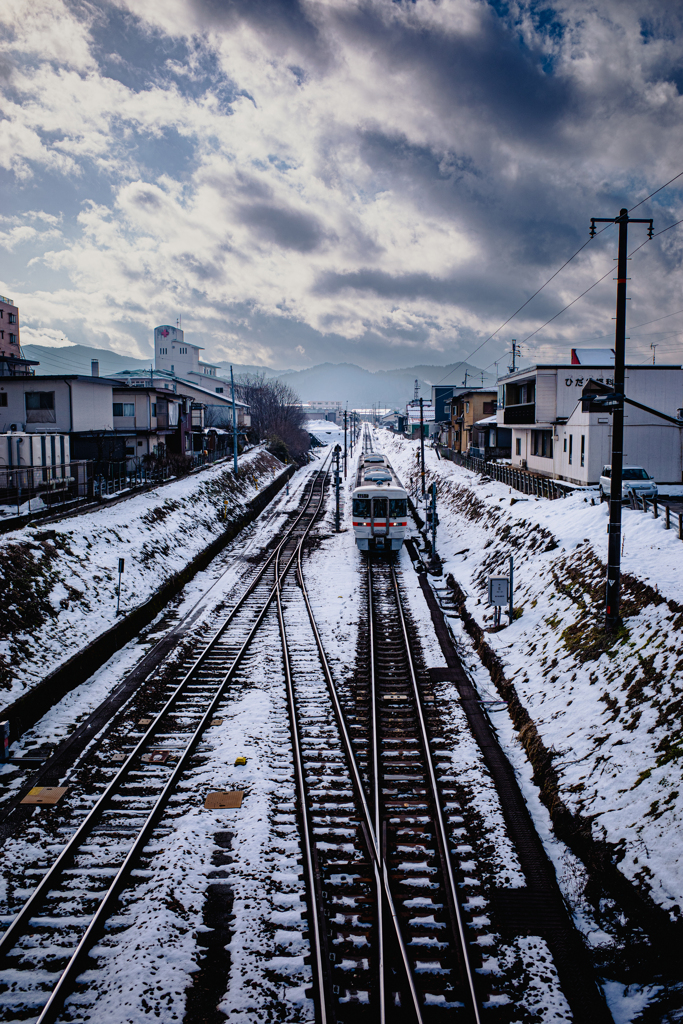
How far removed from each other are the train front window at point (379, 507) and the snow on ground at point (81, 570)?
7.89 meters

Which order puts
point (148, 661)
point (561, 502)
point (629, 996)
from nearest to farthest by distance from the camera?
point (629, 996), point (148, 661), point (561, 502)

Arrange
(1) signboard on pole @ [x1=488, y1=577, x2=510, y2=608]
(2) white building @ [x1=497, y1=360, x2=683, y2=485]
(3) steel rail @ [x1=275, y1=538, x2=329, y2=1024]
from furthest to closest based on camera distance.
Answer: (2) white building @ [x1=497, y1=360, x2=683, y2=485], (1) signboard on pole @ [x1=488, y1=577, x2=510, y2=608], (3) steel rail @ [x1=275, y1=538, x2=329, y2=1024]

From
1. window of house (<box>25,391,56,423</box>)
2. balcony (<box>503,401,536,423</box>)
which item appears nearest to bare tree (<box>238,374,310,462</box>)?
window of house (<box>25,391,56,423</box>)

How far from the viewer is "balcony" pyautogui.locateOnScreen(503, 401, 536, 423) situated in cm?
2945

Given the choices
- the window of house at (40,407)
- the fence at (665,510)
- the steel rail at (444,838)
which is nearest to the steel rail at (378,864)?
the steel rail at (444,838)

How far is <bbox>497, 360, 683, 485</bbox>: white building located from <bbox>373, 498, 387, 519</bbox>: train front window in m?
9.04

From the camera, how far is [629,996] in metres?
5.54

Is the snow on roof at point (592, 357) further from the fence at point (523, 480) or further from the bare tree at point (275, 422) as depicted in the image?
the bare tree at point (275, 422)

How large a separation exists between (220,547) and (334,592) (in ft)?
30.2

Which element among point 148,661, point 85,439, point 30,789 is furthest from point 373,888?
point 85,439

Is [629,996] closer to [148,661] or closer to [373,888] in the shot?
[373,888]

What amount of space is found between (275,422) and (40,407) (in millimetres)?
42717

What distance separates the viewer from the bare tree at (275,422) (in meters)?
65.4

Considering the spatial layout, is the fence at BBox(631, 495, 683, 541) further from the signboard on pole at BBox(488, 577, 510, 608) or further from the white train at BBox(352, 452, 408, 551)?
the white train at BBox(352, 452, 408, 551)
